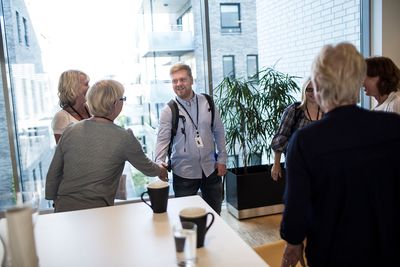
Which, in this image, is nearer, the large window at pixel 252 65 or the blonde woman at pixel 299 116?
the blonde woman at pixel 299 116

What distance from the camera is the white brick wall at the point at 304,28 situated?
13.8 feet

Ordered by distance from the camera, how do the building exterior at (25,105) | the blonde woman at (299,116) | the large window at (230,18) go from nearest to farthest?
the blonde woman at (299,116)
the building exterior at (25,105)
the large window at (230,18)

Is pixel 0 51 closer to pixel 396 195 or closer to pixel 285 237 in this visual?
pixel 285 237

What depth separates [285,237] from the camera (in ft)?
4.21

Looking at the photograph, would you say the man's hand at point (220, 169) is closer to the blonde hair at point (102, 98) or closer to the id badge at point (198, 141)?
the id badge at point (198, 141)

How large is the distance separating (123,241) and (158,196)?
29 cm

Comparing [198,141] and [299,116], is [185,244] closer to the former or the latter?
[198,141]

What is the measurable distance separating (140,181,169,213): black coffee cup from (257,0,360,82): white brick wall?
2.95 m

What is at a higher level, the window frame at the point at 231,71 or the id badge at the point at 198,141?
the window frame at the point at 231,71

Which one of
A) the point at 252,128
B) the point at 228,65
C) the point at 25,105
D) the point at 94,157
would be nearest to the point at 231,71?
the point at 228,65

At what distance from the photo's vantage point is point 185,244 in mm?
1088

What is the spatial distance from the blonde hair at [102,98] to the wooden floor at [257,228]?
1796mm

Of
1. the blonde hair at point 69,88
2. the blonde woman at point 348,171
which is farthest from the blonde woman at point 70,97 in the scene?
the blonde woman at point 348,171

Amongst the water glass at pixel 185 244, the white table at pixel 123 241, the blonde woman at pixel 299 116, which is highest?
the blonde woman at pixel 299 116
